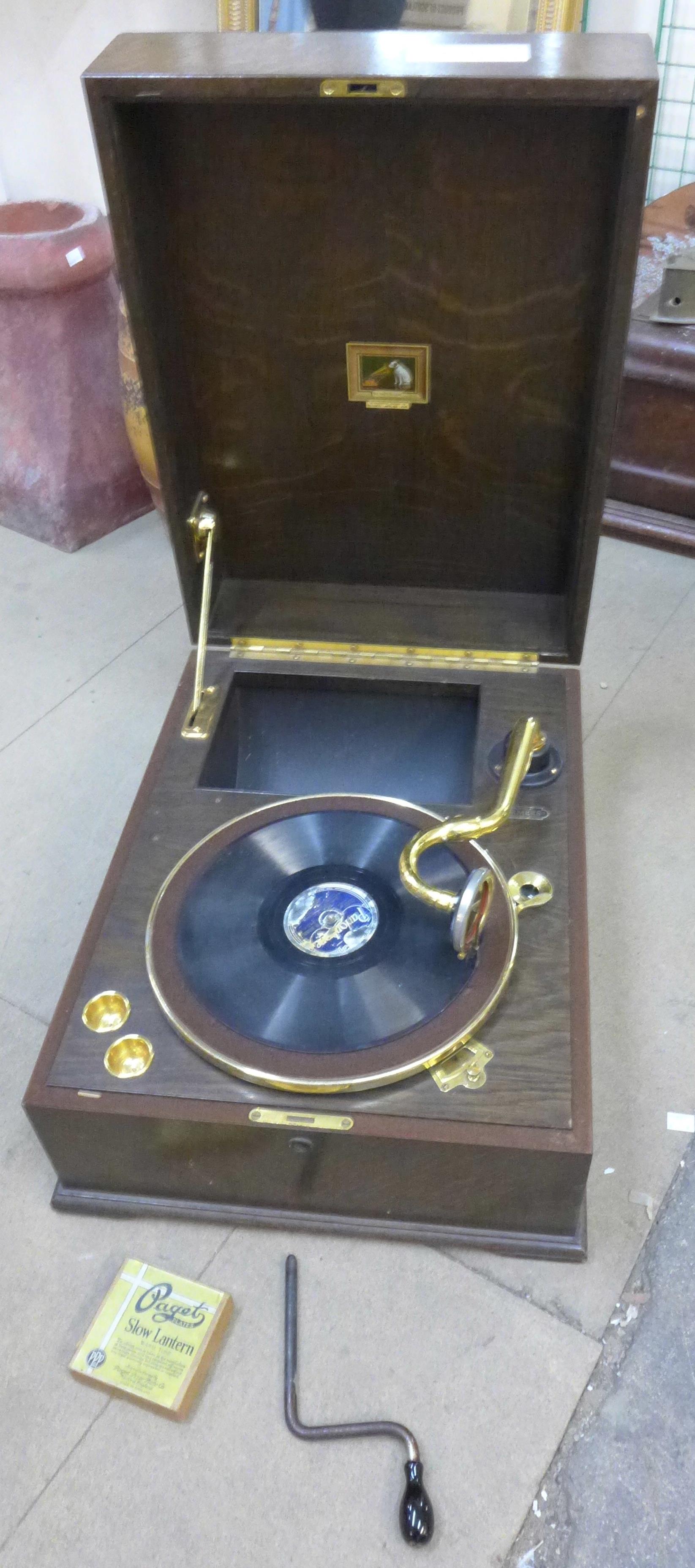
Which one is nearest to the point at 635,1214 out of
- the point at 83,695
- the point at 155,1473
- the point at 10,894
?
the point at 155,1473

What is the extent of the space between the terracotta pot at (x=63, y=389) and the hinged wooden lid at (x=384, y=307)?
984mm

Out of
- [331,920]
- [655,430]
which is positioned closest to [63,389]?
[655,430]

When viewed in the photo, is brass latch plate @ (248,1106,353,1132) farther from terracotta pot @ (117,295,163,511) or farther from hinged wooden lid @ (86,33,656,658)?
terracotta pot @ (117,295,163,511)

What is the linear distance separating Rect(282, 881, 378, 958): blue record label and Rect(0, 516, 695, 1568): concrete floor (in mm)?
300

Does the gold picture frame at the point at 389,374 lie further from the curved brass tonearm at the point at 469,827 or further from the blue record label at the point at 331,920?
the blue record label at the point at 331,920

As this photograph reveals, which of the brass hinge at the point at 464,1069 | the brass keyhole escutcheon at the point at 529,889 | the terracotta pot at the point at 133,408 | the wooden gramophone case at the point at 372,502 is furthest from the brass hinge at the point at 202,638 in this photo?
the terracotta pot at the point at 133,408

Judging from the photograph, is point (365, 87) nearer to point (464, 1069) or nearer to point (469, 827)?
point (469, 827)

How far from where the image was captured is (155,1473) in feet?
3.34

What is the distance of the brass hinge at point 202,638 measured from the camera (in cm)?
139

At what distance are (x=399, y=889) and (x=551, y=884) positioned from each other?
16 centimetres

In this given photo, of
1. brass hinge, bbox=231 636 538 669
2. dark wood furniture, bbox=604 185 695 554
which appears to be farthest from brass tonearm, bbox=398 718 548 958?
dark wood furniture, bbox=604 185 695 554

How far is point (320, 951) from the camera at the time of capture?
1.15 metres

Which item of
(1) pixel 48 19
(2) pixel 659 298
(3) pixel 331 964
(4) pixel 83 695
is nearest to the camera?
(3) pixel 331 964

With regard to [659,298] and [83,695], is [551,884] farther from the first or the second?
[659,298]
